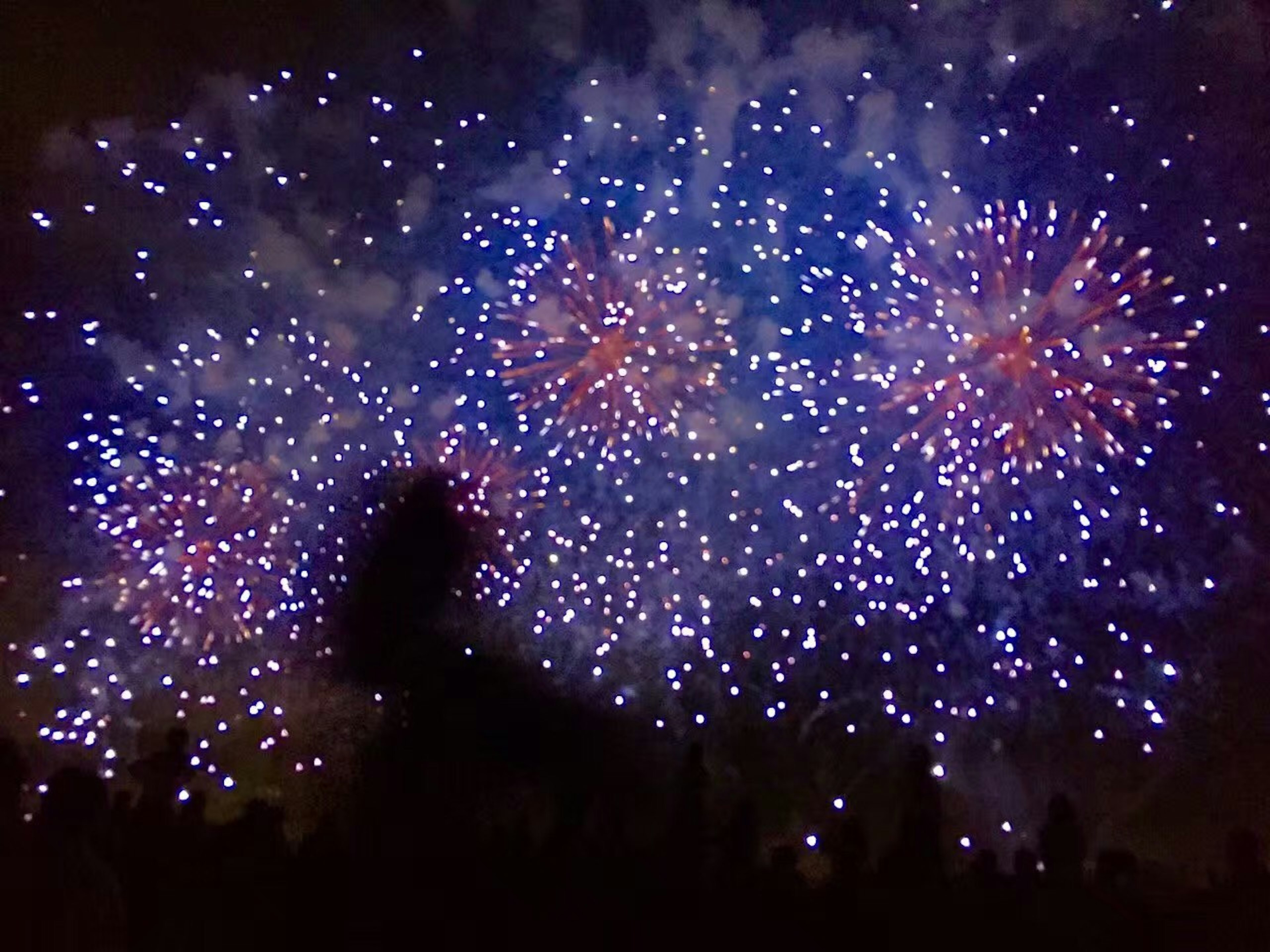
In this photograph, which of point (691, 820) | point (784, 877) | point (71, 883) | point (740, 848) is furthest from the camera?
point (691, 820)

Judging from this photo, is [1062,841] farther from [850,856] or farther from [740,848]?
[740,848]

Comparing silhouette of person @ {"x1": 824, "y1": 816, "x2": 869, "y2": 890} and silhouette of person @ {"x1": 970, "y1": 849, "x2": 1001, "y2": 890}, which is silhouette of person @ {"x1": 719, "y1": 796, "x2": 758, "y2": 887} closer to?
silhouette of person @ {"x1": 824, "y1": 816, "x2": 869, "y2": 890}

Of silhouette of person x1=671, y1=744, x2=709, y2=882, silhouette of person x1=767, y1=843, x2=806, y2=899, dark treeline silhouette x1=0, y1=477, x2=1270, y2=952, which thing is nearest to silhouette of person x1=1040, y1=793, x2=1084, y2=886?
dark treeline silhouette x1=0, y1=477, x2=1270, y2=952

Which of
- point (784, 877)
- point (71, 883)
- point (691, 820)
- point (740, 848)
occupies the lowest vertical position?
point (71, 883)

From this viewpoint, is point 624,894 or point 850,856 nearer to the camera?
point 624,894

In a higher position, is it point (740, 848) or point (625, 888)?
point (740, 848)

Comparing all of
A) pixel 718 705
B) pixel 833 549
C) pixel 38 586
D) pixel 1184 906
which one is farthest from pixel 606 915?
pixel 38 586

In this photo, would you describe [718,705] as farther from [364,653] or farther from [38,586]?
[38,586]

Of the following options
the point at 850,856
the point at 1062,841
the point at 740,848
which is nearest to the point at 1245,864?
the point at 1062,841

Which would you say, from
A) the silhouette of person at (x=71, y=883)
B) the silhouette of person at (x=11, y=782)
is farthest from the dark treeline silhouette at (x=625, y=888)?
the silhouette of person at (x=71, y=883)
